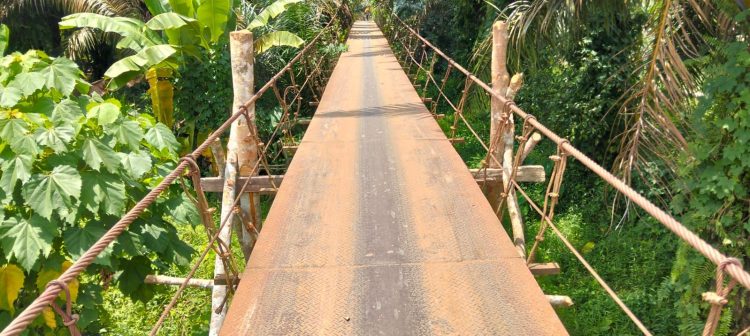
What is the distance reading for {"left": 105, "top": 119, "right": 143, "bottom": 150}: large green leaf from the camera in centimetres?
362

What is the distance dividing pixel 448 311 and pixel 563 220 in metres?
7.79

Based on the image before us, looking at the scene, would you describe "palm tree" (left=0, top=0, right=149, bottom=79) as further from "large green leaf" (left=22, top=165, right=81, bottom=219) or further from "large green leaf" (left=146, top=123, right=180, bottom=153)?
"large green leaf" (left=22, top=165, right=81, bottom=219)

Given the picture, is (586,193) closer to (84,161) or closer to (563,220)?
(563,220)

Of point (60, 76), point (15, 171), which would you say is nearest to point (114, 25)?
point (60, 76)

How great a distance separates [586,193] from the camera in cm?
1034

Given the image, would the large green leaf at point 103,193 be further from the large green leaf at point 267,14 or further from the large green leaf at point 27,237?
the large green leaf at point 267,14

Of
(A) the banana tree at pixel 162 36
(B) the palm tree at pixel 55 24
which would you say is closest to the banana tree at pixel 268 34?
(A) the banana tree at pixel 162 36

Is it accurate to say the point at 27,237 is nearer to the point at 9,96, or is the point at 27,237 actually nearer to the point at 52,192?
the point at 52,192

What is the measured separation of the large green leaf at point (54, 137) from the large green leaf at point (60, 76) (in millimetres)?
496

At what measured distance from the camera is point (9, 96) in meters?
3.47

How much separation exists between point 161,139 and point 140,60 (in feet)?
16.7

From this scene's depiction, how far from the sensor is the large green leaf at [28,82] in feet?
11.9

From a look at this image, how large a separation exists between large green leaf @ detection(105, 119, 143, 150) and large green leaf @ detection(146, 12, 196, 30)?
17.4ft

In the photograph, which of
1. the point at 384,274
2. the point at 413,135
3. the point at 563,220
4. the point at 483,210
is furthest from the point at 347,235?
the point at 563,220
